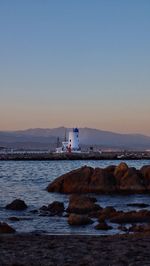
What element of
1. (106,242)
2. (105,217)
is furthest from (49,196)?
(106,242)

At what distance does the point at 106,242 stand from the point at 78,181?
33.2 metres

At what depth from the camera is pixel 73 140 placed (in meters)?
169

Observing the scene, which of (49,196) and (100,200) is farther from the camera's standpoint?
(49,196)

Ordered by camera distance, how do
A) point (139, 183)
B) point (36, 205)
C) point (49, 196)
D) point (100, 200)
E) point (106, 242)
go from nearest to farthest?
point (106, 242), point (36, 205), point (100, 200), point (49, 196), point (139, 183)

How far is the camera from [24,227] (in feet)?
83.0

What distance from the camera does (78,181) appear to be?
163ft

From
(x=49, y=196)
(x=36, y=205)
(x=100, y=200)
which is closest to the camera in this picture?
(x=36, y=205)

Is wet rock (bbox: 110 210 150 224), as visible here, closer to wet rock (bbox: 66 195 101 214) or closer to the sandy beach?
wet rock (bbox: 66 195 101 214)

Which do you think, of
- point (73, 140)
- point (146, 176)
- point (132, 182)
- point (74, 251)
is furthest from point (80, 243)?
point (73, 140)

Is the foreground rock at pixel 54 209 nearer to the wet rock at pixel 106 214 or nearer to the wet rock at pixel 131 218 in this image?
the wet rock at pixel 106 214

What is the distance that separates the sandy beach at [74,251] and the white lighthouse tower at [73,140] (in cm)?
14263

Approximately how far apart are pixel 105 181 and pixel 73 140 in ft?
390

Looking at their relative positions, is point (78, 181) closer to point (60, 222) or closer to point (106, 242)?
point (60, 222)

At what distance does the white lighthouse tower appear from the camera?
162087 mm
